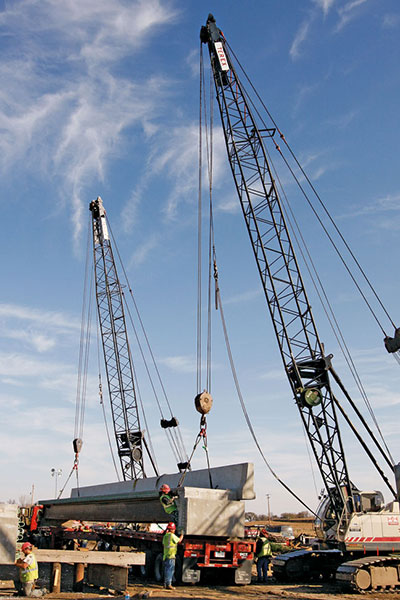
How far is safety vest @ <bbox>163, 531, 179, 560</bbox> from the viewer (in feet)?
48.9

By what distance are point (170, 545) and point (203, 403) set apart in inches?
229

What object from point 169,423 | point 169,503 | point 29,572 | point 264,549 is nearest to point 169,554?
point 169,503

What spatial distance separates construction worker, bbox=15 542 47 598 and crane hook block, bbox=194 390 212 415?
8.48 metres

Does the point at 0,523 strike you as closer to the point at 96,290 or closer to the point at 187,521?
the point at 187,521

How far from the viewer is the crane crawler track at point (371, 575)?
16.1 meters

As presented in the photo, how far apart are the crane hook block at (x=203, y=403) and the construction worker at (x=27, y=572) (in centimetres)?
848

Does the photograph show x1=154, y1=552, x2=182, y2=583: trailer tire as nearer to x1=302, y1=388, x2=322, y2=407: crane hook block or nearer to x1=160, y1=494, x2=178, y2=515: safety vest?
x1=160, y1=494, x2=178, y2=515: safety vest

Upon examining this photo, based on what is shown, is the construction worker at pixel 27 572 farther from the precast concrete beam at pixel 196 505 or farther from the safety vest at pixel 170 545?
the precast concrete beam at pixel 196 505

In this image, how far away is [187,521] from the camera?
15797 millimetres

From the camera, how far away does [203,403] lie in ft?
Answer: 65.3

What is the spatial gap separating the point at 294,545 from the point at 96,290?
76.6 ft

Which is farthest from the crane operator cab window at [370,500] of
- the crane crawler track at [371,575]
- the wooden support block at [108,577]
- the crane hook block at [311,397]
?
the wooden support block at [108,577]

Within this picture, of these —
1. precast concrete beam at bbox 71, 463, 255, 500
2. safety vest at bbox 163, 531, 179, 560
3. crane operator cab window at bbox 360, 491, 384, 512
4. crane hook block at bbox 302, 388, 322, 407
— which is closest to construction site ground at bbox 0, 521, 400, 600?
safety vest at bbox 163, 531, 179, 560

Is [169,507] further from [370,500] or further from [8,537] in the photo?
[370,500]
